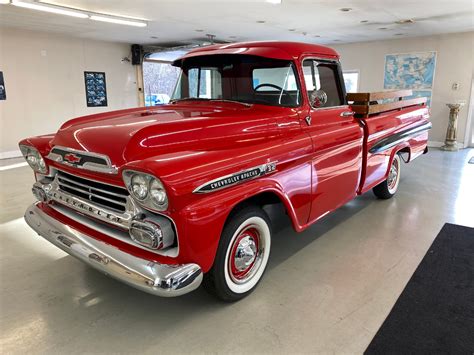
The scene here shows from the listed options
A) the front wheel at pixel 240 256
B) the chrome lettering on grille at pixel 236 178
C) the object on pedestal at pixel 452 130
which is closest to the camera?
the chrome lettering on grille at pixel 236 178

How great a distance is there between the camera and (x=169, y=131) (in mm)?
2174

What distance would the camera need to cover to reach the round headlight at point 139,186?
6.00 ft

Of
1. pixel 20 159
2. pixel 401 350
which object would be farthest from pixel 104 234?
pixel 20 159

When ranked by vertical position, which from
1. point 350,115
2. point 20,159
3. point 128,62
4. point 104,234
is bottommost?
point 20,159

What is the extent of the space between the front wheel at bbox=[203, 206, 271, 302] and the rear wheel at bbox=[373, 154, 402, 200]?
2468mm

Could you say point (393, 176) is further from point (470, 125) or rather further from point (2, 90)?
point (2, 90)

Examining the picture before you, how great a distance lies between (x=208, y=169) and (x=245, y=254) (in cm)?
77

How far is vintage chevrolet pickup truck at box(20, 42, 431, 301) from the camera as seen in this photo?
186 centimetres

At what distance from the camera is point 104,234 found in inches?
83.4

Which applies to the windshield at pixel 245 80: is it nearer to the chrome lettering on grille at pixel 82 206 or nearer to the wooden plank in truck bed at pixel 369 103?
the wooden plank in truck bed at pixel 369 103

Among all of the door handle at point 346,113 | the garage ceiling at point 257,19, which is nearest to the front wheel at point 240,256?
the door handle at point 346,113

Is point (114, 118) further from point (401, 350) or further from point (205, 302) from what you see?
point (401, 350)

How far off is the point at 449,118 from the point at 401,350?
8366mm

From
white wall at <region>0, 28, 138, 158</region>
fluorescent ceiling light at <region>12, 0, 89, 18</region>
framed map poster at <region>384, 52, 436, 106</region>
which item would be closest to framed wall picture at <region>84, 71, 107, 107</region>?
white wall at <region>0, 28, 138, 158</region>
